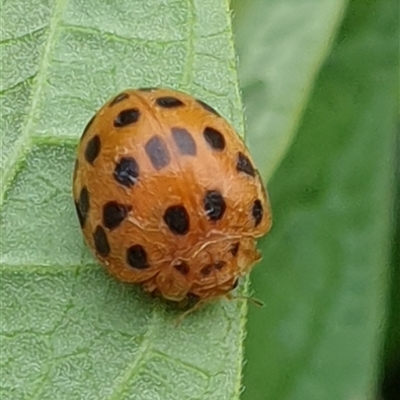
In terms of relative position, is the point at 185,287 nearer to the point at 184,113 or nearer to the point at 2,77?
the point at 184,113

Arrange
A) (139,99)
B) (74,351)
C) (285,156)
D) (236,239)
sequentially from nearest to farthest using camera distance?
(74,351) → (139,99) → (236,239) → (285,156)

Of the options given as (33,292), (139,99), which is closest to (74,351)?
(33,292)

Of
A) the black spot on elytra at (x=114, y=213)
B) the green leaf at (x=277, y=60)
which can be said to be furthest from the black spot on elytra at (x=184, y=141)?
the green leaf at (x=277, y=60)

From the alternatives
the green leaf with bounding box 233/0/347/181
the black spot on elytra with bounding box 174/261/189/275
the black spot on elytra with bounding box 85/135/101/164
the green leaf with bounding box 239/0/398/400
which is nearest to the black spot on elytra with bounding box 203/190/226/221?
the black spot on elytra with bounding box 174/261/189/275

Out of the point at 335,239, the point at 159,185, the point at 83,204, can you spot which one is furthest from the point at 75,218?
the point at 335,239

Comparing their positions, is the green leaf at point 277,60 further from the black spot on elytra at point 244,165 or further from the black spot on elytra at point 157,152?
the black spot on elytra at point 157,152

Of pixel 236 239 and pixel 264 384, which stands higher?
pixel 236 239

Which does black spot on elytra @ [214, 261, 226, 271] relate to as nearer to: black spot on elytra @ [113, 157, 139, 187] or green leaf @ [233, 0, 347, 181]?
black spot on elytra @ [113, 157, 139, 187]

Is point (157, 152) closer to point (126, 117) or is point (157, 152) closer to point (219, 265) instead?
point (126, 117)
